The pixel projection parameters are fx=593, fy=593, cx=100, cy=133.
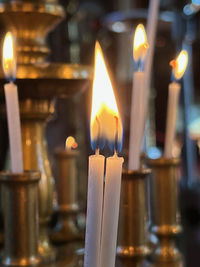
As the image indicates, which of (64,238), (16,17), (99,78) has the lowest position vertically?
(64,238)

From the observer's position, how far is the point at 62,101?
124 cm

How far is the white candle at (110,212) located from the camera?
0.97 feet

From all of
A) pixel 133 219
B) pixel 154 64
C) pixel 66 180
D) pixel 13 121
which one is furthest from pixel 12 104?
pixel 154 64

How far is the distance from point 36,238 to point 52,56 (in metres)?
0.79

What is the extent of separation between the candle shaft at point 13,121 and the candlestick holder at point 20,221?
0.02 meters

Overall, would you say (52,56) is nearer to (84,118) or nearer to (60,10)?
(84,118)

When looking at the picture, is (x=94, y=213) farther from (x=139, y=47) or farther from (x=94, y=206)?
(x=139, y=47)

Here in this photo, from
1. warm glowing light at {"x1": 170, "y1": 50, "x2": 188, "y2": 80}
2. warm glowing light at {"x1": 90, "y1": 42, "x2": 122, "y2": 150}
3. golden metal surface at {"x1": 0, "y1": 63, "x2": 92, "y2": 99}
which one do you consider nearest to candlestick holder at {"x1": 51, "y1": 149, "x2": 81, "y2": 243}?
golden metal surface at {"x1": 0, "y1": 63, "x2": 92, "y2": 99}

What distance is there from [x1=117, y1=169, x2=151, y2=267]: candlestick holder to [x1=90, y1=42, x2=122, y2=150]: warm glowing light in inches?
5.9

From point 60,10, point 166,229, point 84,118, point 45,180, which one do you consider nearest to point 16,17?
point 60,10

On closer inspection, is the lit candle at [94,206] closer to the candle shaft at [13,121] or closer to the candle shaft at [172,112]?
the candle shaft at [13,121]

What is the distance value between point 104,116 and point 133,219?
20 cm

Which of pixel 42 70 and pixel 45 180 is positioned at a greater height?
pixel 42 70

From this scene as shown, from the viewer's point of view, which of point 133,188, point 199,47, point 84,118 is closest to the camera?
point 133,188
